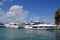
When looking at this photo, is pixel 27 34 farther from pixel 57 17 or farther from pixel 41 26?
pixel 57 17

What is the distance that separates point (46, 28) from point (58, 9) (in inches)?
21.1

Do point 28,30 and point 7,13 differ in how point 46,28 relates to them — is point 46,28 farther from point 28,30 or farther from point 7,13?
point 7,13

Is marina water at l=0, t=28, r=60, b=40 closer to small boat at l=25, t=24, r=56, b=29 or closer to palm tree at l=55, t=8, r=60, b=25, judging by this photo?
small boat at l=25, t=24, r=56, b=29

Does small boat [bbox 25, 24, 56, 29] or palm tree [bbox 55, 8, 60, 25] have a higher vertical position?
palm tree [bbox 55, 8, 60, 25]

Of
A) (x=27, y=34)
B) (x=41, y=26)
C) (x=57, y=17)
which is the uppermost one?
(x=57, y=17)

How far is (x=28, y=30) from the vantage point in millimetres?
4004

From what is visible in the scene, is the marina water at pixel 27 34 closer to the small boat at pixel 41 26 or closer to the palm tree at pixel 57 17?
the small boat at pixel 41 26

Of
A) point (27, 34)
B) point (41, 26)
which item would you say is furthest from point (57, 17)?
point (27, 34)

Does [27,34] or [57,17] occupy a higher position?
[57,17]

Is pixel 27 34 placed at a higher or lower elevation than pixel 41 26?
lower

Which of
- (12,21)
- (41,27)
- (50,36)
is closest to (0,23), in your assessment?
(12,21)

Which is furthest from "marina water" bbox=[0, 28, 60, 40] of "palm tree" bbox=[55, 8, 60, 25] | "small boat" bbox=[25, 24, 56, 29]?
"palm tree" bbox=[55, 8, 60, 25]

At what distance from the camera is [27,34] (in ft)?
13.3

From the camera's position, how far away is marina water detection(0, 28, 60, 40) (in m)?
3.89
